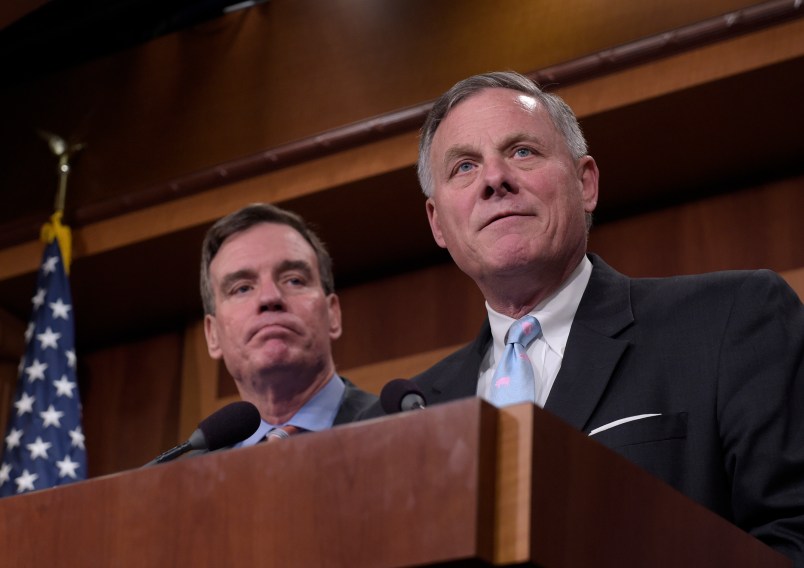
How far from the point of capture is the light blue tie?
2.28 meters

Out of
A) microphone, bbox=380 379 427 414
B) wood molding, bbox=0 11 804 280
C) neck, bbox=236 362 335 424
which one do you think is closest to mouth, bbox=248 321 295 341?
neck, bbox=236 362 335 424

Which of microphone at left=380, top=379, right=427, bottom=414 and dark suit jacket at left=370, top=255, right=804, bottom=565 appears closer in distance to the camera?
microphone at left=380, top=379, right=427, bottom=414

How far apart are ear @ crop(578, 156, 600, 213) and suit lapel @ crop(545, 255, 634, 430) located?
0.23 meters

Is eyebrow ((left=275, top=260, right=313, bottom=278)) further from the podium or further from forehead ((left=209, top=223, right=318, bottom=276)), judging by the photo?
the podium

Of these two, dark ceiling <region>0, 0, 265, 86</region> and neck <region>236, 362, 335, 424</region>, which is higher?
dark ceiling <region>0, 0, 265, 86</region>

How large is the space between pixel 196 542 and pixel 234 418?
53 cm

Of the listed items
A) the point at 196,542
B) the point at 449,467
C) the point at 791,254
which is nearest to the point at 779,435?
the point at 449,467

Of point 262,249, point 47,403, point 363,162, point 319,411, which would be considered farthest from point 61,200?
point 319,411

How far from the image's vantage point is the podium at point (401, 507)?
135cm

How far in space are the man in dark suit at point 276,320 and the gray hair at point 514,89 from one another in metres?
0.93

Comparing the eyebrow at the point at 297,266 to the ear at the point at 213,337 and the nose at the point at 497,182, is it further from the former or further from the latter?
the nose at the point at 497,182

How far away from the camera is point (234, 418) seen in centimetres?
204

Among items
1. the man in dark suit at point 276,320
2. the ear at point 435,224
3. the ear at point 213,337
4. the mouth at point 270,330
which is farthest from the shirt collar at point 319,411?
the ear at point 435,224

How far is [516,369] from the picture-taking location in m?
2.34
